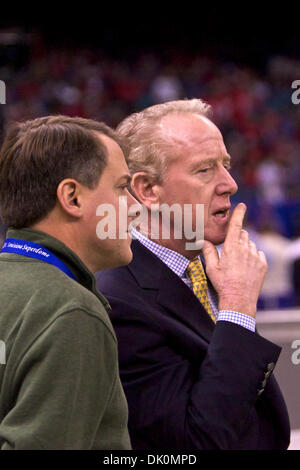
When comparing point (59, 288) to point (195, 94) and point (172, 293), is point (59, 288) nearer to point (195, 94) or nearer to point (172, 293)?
point (172, 293)

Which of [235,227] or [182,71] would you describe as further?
[182,71]

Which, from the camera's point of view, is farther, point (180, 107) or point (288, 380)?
point (288, 380)

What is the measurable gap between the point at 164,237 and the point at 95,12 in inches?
331

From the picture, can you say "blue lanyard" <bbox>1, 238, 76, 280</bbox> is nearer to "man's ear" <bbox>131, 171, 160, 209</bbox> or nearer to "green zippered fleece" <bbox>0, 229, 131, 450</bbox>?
"green zippered fleece" <bbox>0, 229, 131, 450</bbox>

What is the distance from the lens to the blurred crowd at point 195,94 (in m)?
7.80

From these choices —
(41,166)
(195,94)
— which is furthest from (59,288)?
(195,94)

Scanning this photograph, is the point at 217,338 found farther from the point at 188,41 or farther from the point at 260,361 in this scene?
the point at 188,41

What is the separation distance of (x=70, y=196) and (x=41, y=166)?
0.22ft

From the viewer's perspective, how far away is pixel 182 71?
30.5ft

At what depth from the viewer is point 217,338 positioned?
1289 mm

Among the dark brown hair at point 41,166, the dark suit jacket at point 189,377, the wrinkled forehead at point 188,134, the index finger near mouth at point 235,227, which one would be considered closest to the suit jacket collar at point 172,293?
the dark suit jacket at point 189,377

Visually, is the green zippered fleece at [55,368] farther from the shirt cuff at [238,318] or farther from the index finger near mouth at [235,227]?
the index finger near mouth at [235,227]

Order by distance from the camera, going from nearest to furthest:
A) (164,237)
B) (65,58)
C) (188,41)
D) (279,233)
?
1. (164,237)
2. (279,233)
3. (65,58)
4. (188,41)
